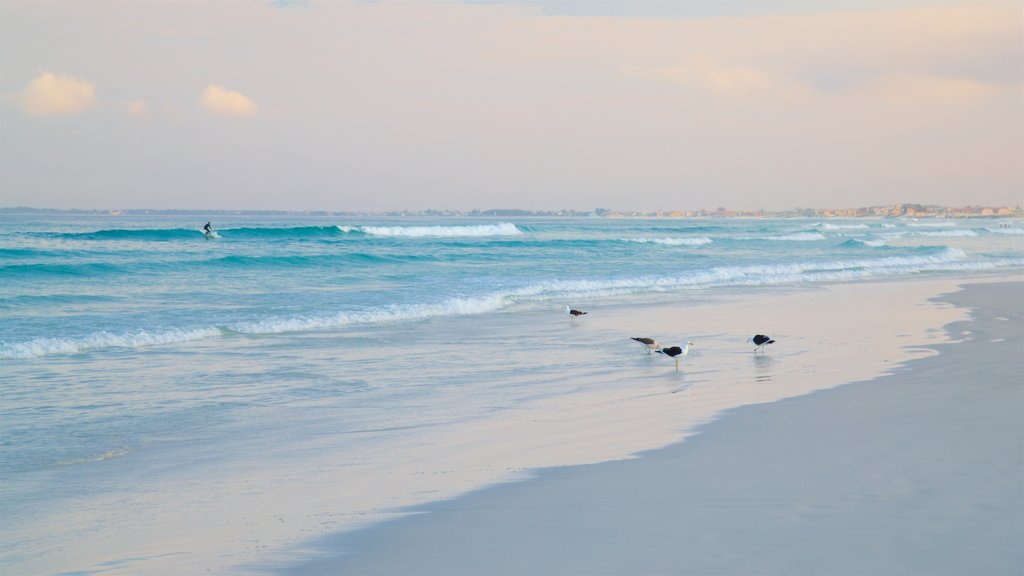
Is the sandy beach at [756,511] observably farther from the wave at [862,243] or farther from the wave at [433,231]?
the wave at [433,231]

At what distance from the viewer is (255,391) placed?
908 cm

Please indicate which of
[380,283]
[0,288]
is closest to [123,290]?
[0,288]

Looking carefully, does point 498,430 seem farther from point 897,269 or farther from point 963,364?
point 897,269

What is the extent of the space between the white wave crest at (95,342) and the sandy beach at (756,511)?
8237 millimetres

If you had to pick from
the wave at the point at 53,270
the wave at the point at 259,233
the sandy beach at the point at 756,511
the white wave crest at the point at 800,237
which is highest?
the wave at the point at 259,233

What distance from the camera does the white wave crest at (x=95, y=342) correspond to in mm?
11562

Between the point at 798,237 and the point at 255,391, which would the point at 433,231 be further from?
the point at 255,391

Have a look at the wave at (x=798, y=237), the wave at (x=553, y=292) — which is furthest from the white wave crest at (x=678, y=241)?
the wave at (x=553, y=292)

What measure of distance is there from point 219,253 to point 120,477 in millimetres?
28337

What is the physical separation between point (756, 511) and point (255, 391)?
5598mm

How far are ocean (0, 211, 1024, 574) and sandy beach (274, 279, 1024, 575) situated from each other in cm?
52

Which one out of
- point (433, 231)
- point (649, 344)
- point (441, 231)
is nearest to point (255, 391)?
point (649, 344)

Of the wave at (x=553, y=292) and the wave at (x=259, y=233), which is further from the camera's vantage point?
the wave at (x=259, y=233)

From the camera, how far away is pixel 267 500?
5531 millimetres
